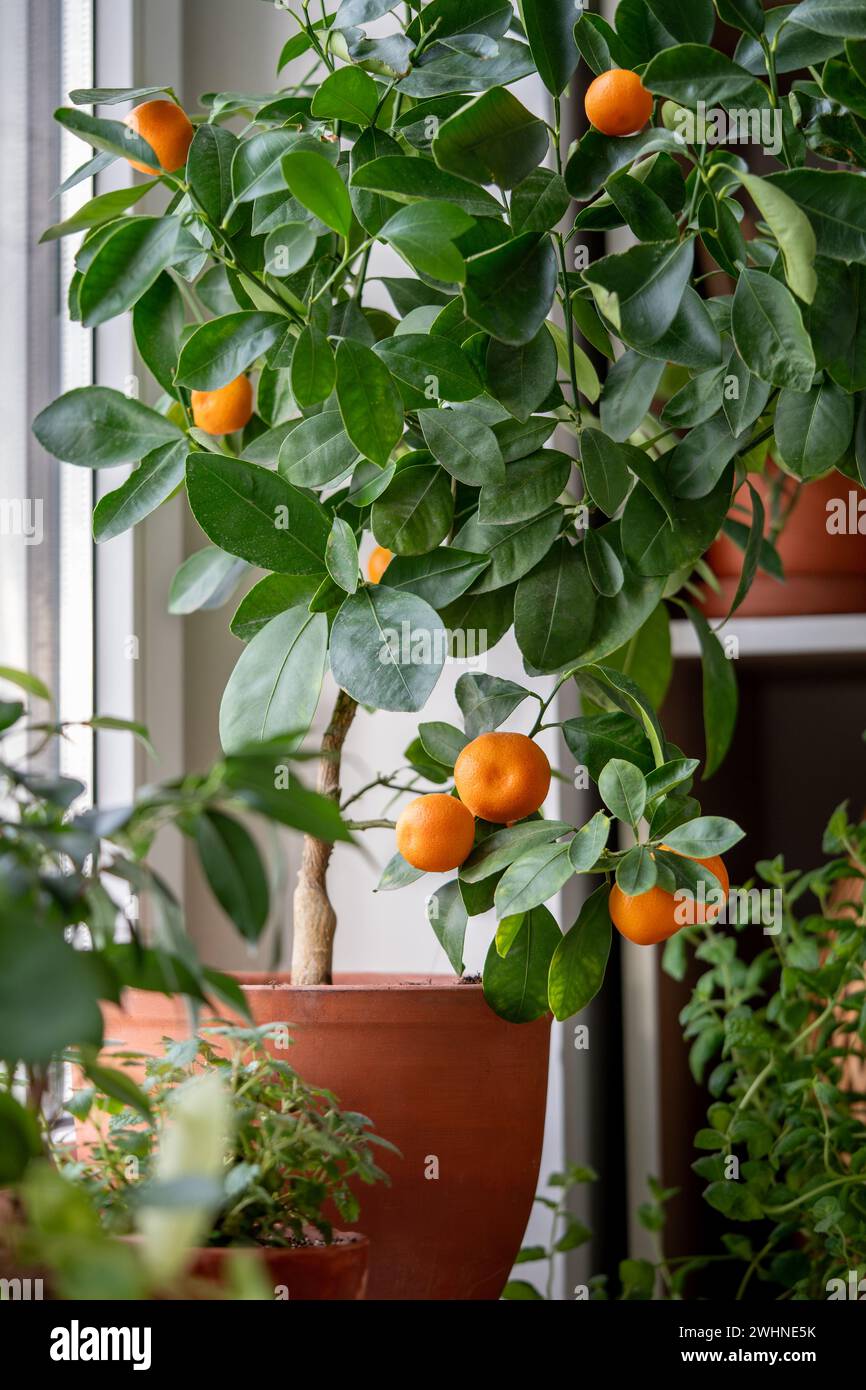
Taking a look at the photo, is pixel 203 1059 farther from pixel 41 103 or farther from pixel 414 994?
pixel 41 103

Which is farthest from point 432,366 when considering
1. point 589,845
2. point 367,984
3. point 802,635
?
point 802,635

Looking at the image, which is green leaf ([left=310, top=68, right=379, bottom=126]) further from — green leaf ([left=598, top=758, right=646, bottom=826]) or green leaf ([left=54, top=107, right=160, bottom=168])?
green leaf ([left=598, top=758, right=646, bottom=826])

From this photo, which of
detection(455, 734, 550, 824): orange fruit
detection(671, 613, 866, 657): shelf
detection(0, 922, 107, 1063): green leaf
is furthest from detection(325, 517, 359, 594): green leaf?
detection(671, 613, 866, 657): shelf

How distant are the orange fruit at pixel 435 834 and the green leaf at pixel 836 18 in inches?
15.2

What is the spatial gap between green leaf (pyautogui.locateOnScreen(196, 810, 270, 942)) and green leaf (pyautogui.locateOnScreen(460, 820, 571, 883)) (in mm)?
307

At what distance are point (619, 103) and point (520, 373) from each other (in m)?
0.13

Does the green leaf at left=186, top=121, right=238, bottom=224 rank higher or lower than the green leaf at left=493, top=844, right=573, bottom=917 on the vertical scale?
higher

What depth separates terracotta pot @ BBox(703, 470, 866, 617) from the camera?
1.08 meters

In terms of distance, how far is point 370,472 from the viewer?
0.66 m

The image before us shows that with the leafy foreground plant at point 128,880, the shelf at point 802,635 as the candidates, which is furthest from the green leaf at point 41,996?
the shelf at point 802,635

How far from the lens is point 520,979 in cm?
64

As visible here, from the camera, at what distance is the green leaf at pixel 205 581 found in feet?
2.70
